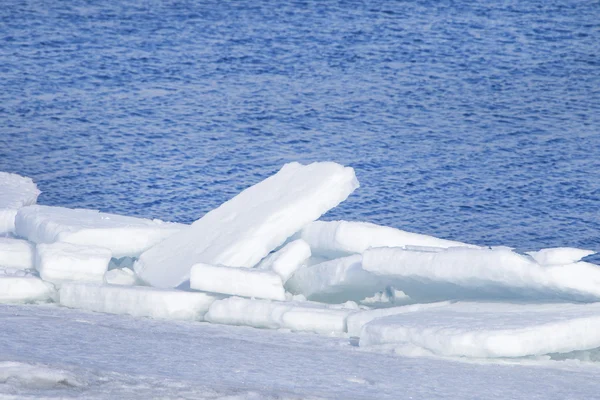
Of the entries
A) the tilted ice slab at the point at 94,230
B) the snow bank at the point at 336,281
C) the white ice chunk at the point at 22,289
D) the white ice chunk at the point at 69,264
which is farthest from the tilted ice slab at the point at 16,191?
the snow bank at the point at 336,281

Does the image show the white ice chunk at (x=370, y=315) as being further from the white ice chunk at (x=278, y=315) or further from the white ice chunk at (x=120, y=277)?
the white ice chunk at (x=120, y=277)

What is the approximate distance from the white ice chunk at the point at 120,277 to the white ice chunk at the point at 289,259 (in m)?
1.47

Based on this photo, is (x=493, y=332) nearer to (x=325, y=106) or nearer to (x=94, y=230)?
(x=94, y=230)

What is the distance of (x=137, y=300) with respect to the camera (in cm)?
838

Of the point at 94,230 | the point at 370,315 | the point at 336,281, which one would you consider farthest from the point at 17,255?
the point at 370,315

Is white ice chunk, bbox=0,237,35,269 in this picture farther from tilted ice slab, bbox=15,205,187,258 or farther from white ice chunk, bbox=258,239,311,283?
white ice chunk, bbox=258,239,311,283

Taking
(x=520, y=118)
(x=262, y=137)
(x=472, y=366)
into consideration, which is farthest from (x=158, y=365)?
(x=520, y=118)

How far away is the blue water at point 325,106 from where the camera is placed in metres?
16.3

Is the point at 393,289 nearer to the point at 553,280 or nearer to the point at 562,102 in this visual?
the point at 553,280

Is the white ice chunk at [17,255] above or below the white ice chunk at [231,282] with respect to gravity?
below

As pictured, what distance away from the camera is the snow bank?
8.51m

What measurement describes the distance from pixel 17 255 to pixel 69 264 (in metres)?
1.01

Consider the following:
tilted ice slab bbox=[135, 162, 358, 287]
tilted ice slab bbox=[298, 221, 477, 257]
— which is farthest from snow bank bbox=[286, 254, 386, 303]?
tilted ice slab bbox=[135, 162, 358, 287]

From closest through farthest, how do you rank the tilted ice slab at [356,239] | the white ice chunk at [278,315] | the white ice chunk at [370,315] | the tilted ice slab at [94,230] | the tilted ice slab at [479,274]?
the tilted ice slab at [479,274], the white ice chunk at [370,315], the white ice chunk at [278,315], the tilted ice slab at [356,239], the tilted ice slab at [94,230]
